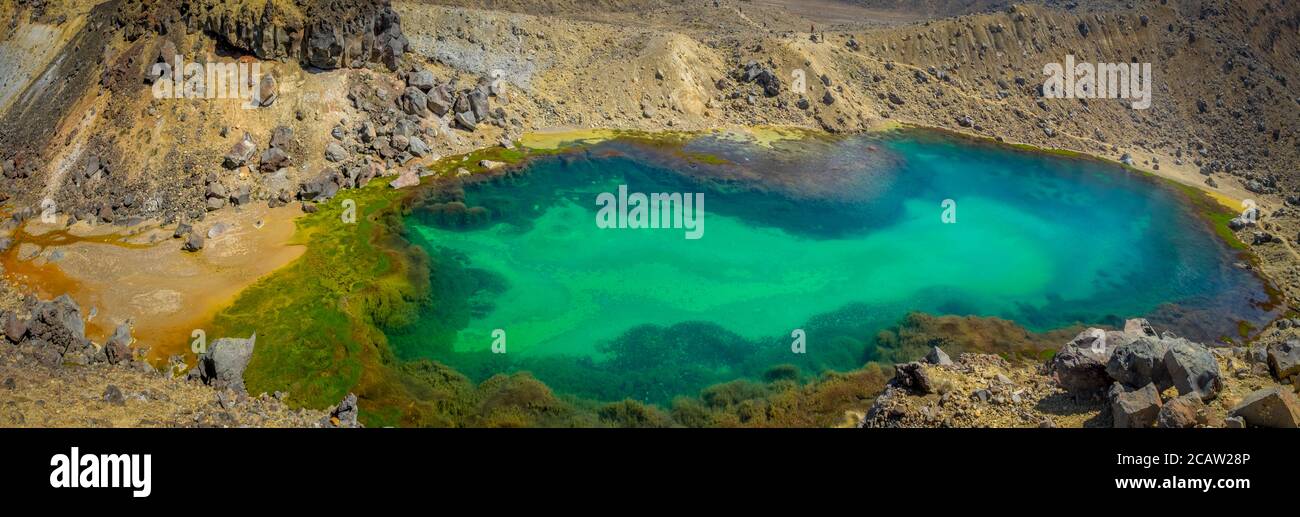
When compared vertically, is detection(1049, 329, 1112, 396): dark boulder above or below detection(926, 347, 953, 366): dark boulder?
above

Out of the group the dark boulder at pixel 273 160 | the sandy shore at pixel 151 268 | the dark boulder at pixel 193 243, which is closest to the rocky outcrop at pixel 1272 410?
the sandy shore at pixel 151 268

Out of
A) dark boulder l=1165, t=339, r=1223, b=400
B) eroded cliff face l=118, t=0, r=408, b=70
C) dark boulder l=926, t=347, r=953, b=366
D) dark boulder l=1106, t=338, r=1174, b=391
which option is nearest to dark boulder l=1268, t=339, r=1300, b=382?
dark boulder l=1165, t=339, r=1223, b=400

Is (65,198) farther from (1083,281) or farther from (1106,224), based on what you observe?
(1106,224)

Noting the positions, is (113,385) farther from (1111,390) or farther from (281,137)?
(1111,390)

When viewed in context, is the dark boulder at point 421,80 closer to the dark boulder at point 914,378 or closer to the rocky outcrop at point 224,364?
the rocky outcrop at point 224,364

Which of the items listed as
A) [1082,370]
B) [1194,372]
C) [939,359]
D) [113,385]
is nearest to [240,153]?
[113,385]

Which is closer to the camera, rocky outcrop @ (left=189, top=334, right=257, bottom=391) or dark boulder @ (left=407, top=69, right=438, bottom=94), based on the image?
rocky outcrop @ (left=189, top=334, right=257, bottom=391)

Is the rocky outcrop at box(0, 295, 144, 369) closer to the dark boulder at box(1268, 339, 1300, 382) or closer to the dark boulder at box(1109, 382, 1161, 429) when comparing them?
the dark boulder at box(1109, 382, 1161, 429)
